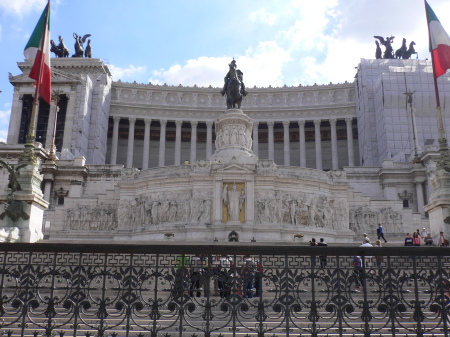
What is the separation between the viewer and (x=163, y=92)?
233ft

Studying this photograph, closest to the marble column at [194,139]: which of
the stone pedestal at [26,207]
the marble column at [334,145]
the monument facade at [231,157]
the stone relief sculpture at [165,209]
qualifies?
the monument facade at [231,157]

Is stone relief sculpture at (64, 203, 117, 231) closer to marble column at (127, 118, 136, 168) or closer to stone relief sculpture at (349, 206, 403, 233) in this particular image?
stone relief sculpture at (349, 206, 403, 233)

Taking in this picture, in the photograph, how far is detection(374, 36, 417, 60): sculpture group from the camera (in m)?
69.1

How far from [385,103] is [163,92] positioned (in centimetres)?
3279

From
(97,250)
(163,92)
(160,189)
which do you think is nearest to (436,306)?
(97,250)

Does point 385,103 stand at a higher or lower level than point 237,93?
higher

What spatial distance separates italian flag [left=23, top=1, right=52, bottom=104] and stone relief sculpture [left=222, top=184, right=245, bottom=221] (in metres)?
14.8

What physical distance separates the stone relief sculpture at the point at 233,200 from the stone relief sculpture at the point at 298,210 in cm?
118

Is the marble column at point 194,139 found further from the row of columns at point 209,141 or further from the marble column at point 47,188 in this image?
the marble column at point 47,188

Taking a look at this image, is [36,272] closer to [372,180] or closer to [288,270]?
[288,270]

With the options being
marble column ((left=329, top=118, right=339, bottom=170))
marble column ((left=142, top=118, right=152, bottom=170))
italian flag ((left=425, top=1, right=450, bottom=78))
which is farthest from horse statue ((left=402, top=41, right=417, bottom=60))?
italian flag ((left=425, top=1, right=450, bottom=78))

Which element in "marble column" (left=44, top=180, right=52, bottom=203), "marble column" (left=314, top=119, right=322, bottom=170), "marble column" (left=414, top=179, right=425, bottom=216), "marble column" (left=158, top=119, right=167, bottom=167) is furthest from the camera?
"marble column" (left=158, top=119, right=167, bottom=167)

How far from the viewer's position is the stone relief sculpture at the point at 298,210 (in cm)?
3031

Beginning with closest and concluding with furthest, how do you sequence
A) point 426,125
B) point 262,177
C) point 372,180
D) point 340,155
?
point 262,177 → point 372,180 → point 426,125 → point 340,155
